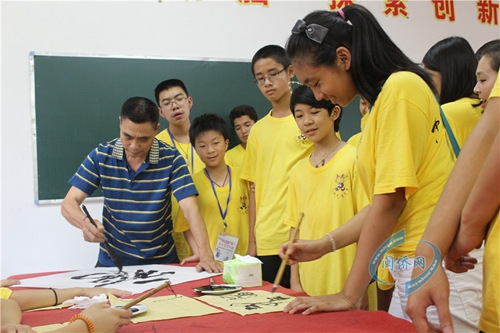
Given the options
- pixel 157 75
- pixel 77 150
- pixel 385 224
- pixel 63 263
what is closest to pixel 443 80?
pixel 385 224

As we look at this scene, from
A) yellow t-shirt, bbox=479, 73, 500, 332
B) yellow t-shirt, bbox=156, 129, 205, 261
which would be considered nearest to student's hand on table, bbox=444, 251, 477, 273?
yellow t-shirt, bbox=479, 73, 500, 332

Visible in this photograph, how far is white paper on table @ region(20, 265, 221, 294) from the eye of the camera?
192 centimetres

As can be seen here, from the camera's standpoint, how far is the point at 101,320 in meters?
1.22

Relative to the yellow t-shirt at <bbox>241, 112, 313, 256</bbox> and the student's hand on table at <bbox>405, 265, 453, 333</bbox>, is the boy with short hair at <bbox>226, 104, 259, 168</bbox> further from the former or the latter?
the student's hand on table at <bbox>405, 265, 453, 333</bbox>

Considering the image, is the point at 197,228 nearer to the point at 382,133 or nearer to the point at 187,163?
the point at 187,163

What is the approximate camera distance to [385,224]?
1.28 meters

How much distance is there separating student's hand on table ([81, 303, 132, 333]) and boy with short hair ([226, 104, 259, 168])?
238 cm

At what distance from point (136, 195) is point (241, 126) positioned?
141 cm

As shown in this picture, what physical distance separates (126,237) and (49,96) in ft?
5.29

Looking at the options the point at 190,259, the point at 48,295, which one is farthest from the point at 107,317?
the point at 190,259

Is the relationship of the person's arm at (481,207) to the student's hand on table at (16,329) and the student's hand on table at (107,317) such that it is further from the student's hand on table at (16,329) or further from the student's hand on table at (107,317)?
the student's hand on table at (16,329)

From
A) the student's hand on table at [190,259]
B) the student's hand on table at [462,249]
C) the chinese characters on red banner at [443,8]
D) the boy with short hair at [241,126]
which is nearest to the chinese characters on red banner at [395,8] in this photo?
the chinese characters on red banner at [443,8]

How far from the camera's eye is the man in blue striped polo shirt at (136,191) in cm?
248

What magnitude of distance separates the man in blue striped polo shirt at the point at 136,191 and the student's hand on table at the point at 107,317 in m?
1.14
